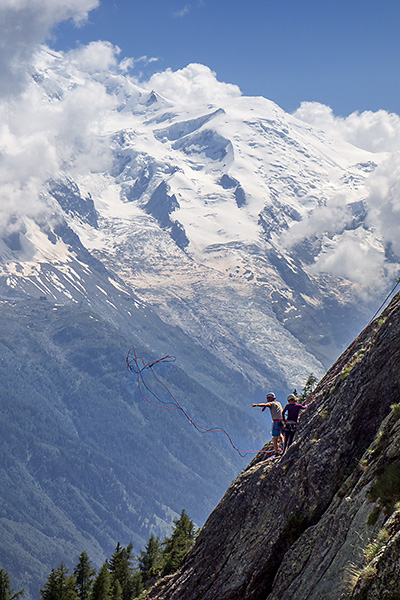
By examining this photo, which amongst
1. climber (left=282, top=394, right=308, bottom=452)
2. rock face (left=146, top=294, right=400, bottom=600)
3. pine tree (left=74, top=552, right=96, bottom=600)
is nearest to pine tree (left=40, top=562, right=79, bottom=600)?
pine tree (left=74, top=552, right=96, bottom=600)

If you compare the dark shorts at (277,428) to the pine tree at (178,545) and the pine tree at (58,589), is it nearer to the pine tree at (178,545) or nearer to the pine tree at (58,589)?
the pine tree at (178,545)

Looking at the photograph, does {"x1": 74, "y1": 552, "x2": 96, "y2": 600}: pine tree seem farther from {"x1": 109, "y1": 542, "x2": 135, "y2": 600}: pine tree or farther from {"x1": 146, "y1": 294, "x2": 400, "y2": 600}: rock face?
{"x1": 146, "y1": 294, "x2": 400, "y2": 600}: rock face

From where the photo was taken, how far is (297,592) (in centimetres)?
1812

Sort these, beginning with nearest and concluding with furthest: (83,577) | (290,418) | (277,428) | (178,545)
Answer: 1. (290,418)
2. (277,428)
3. (178,545)
4. (83,577)

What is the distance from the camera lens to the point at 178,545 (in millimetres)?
67375

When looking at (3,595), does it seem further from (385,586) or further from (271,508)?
(385,586)

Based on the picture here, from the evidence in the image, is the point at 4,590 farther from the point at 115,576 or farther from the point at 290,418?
the point at 290,418

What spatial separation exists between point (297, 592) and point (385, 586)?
18.5ft

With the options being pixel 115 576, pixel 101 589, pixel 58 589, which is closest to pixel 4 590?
pixel 58 589

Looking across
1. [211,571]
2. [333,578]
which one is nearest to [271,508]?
[211,571]

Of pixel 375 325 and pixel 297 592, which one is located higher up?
pixel 375 325

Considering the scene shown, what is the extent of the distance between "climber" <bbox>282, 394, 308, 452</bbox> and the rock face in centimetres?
45

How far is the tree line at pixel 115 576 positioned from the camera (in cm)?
6444

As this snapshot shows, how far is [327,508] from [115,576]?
72869mm
